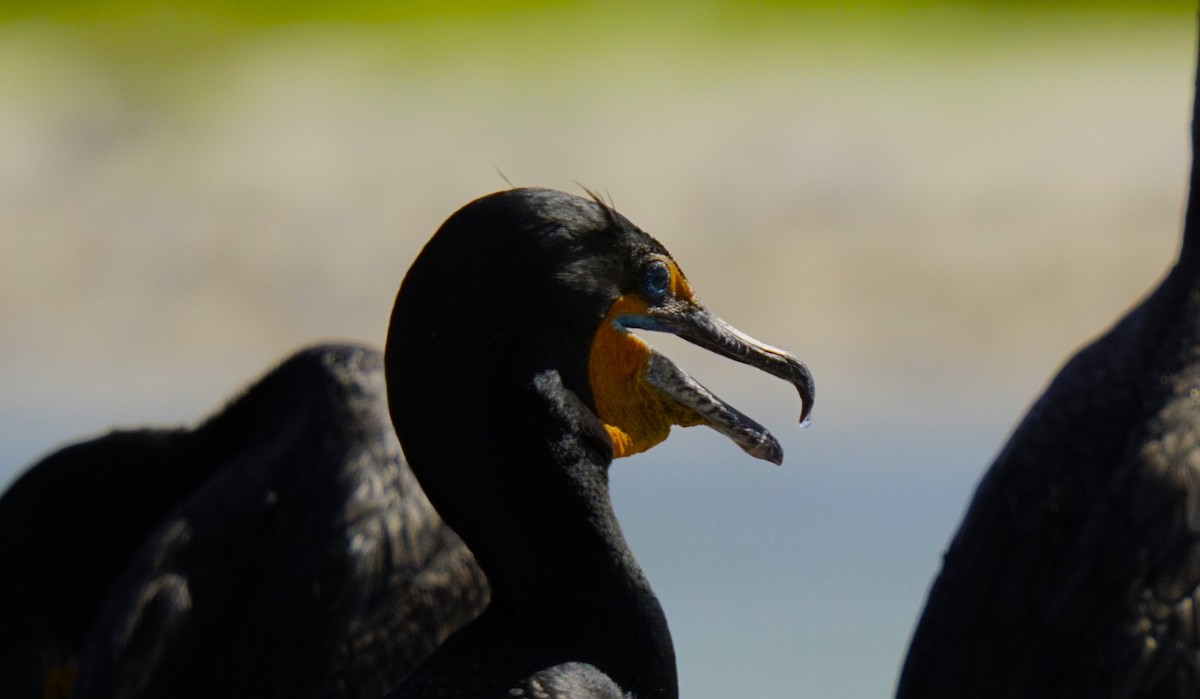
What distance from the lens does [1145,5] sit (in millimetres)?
20125

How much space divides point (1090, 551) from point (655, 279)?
1293 millimetres

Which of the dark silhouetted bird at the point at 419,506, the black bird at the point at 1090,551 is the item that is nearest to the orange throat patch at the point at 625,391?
the dark silhouetted bird at the point at 419,506

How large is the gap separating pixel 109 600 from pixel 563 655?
6.77ft

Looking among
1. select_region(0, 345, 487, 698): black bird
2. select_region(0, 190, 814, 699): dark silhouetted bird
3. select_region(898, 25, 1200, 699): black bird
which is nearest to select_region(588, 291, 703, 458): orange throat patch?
select_region(0, 190, 814, 699): dark silhouetted bird

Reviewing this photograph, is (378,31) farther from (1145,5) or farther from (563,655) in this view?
(563,655)

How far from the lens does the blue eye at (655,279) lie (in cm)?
354

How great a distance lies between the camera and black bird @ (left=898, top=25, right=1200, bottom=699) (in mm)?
4125

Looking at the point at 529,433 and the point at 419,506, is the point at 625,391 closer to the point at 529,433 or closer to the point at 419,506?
the point at 529,433

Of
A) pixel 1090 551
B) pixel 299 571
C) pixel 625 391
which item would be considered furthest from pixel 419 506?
pixel 1090 551

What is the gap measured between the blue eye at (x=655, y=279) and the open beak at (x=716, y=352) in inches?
0.9

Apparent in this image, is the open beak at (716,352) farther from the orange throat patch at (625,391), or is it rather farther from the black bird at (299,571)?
the black bird at (299,571)

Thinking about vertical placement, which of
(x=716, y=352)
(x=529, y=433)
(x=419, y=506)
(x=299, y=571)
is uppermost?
(x=716, y=352)

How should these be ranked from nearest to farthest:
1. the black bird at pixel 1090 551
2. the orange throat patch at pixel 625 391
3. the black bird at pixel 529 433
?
the black bird at pixel 529 433 → the orange throat patch at pixel 625 391 → the black bird at pixel 1090 551

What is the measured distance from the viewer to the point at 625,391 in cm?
356
